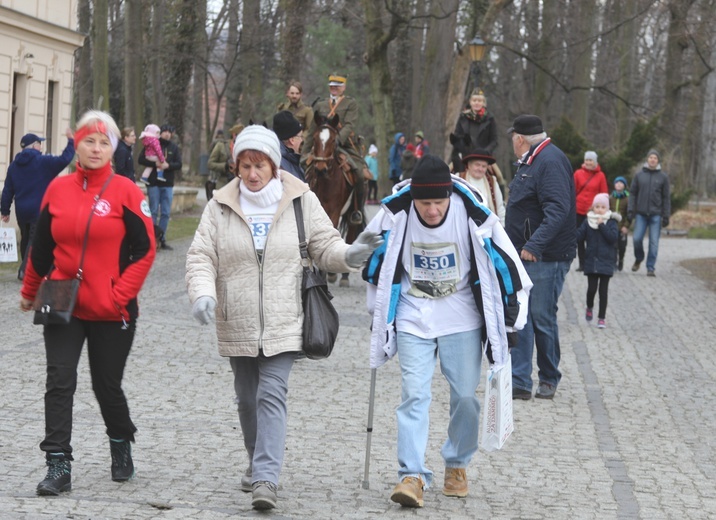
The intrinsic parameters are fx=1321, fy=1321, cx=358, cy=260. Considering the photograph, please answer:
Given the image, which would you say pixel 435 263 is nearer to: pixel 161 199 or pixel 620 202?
pixel 161 199

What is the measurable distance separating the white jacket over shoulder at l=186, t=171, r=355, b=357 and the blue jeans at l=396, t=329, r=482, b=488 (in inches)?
21.8

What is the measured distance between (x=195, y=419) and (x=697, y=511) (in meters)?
3.20

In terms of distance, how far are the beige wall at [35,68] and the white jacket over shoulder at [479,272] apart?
16685 mm

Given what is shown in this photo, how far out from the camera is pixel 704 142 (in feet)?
154

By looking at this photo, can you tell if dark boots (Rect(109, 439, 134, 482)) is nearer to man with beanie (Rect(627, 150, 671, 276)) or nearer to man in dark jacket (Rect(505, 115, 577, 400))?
man in dark jacket (Rect(505, 115, 577, 400))

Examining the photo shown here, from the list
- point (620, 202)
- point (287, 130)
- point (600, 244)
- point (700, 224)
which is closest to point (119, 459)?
point (287, 130)

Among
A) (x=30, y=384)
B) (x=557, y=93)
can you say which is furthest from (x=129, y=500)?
(x=557, y=93)

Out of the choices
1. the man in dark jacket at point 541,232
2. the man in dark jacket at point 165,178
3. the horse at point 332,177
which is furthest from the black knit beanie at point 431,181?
the man in dark jacket at point 165,178

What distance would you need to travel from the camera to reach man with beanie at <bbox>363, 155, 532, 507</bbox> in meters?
6.11

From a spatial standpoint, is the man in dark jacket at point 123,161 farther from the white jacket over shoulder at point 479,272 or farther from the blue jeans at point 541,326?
the white jacket over shoulder at point 479,272

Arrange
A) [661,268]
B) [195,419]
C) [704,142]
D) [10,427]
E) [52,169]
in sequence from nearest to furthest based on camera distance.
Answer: [10,427] < [195,419] < [52,169] < [661,268] < [704,142]

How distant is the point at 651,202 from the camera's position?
817 inches

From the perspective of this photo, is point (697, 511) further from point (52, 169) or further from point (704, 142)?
point (704, 142)

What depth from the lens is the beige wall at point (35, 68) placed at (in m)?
22.1
